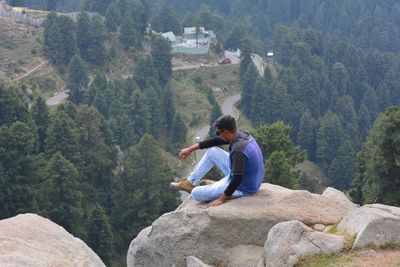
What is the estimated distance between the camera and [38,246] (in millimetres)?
12781

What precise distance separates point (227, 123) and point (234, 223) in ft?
7.37

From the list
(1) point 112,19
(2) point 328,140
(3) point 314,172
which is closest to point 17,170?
(3) point 314,172

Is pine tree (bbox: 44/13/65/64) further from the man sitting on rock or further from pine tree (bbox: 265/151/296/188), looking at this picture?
the man sitting on rock

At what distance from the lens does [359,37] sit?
195 meters

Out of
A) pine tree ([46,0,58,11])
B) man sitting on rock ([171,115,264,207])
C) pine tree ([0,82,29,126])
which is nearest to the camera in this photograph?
man sitting on rock ([171,115,264,207])

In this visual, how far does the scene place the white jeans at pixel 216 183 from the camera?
14.4m

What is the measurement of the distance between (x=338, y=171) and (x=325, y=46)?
60.0 metres

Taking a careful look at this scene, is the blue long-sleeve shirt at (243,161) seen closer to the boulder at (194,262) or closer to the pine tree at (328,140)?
the boulder at (194,262)

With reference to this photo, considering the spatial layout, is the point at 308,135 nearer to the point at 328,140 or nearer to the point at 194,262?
the point at 328,140

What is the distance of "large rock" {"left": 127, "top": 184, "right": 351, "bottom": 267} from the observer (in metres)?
13.9

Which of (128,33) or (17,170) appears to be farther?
(128,33)

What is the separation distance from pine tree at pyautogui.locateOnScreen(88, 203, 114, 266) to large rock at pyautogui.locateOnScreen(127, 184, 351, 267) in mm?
36602

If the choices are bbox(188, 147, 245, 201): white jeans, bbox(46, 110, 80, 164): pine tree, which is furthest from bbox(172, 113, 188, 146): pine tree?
bbox(188, 147, 245, 201): white jeans

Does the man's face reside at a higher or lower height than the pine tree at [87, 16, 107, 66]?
higher
